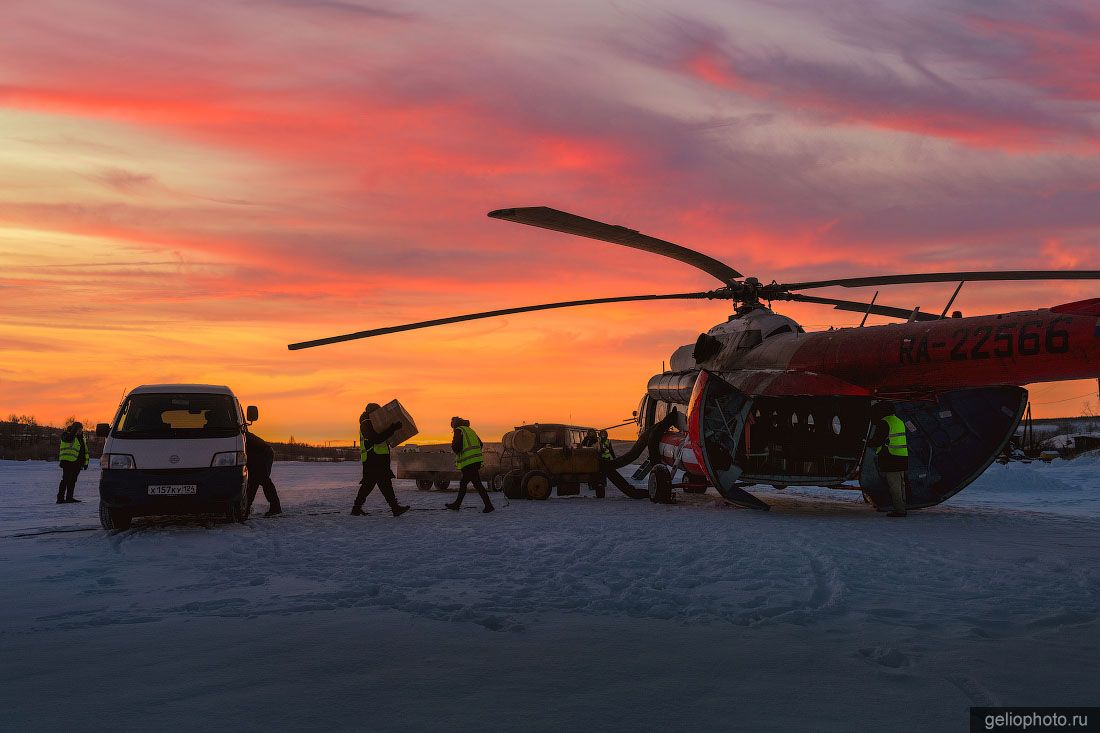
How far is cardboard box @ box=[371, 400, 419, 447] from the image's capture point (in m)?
14.3

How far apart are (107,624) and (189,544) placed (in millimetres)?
4389

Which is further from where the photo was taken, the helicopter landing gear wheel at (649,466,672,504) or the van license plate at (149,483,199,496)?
the helicopter landing gear wheel at (649,466,672,504)

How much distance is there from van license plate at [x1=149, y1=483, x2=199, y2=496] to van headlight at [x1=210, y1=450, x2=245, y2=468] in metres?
0.41

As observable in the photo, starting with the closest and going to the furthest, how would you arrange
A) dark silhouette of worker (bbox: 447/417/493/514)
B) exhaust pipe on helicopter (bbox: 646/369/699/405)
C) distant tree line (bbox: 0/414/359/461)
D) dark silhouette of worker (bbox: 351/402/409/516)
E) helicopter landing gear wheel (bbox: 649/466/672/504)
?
dark silhouette of worker (bbox: 351/402/409/516) → dark silhouette of worker (bbox: 447/417/493/514) → helicopter landing gear wheel (bbox: 649/466/672/504) → exhaust pipe on helicopter (bbox: 646/369/699/405) → distant tree line (bbox: 0/414/359/461)

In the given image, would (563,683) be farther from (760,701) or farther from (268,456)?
(268,456)

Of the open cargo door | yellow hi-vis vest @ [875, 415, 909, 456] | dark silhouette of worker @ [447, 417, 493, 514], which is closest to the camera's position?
yellow hi-vis vest @ [875, 415, 909, 456]

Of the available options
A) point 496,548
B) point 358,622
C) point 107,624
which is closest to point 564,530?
point 496,548

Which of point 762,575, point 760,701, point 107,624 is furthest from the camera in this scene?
point 762,575

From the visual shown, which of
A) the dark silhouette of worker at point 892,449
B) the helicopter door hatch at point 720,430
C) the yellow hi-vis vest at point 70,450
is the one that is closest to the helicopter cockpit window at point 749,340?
the helicopter door hatch at point 720,430

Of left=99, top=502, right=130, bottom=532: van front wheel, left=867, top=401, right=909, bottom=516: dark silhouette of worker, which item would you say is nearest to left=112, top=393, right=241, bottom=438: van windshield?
left=99, top=502, right=130, bottom=532: van front wheel

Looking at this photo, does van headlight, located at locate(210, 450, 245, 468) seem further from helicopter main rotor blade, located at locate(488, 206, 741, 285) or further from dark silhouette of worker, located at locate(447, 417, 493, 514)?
helicopter main rotor blade, located at locate(488, 206, 741, 285)

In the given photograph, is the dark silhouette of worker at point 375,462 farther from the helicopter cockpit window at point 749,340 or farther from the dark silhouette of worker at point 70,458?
the helicopter cockpit window at point 749,340

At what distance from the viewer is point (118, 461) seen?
10883mm

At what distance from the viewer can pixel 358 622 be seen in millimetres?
5527
